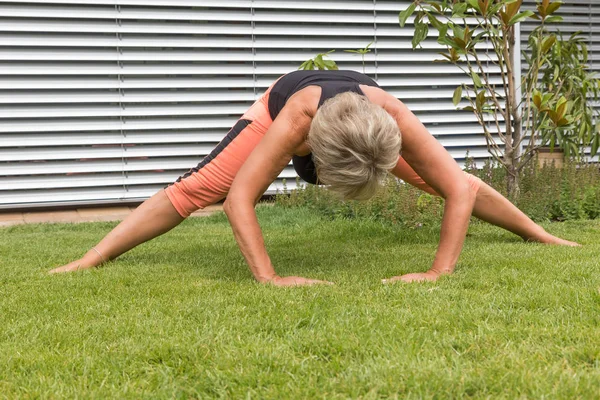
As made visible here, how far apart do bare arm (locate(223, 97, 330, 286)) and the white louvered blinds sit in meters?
4.17

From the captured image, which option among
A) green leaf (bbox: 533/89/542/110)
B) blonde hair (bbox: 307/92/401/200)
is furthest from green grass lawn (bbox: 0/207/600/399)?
green leaf (bbox: 533/89/542/110)

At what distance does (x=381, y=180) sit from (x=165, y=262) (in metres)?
1.65

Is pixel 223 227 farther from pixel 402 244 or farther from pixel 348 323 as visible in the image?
pixel 348 323

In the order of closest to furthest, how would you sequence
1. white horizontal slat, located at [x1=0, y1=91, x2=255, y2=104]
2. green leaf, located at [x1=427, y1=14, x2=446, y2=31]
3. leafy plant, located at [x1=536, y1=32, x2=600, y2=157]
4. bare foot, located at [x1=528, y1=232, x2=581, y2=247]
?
bare foot, located at [x1=528, y1=232, x2=581, y2=247] → green leaf, located at [x1=427, y1=14, x2=446, y2=31] → leafy plant, located at [x1=536, y1=32, x2=600, y2=157] → white horizontal slat, located at [x1=0, y1=91, x2=255, y2=104]

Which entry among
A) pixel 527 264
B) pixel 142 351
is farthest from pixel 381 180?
pixel 142 351

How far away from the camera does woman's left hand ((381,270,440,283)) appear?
3.38m

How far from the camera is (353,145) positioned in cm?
309

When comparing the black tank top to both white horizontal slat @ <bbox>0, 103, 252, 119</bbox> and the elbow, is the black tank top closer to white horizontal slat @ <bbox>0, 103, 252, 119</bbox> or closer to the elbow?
the elbow

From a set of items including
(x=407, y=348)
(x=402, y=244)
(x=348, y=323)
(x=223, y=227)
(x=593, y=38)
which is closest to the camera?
(x=407, y=348)

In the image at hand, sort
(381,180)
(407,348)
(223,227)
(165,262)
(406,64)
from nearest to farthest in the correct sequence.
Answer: (407,348)
(381,180)
(165,262)
(223,227)
(406,64)

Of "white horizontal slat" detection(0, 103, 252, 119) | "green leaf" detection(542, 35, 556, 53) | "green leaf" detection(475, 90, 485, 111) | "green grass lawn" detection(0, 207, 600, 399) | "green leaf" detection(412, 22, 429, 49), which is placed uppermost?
"green leaf" detection(412, 22, 429, 49)

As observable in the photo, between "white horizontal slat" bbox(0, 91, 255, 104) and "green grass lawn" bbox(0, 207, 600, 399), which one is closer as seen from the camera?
"green grass lawn" bbox(0, 207, 600, 399)

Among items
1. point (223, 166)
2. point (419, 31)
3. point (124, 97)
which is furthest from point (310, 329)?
point (124, 97)

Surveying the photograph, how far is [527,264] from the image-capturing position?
12.2 ft
